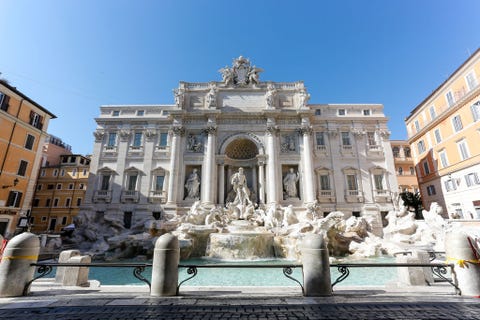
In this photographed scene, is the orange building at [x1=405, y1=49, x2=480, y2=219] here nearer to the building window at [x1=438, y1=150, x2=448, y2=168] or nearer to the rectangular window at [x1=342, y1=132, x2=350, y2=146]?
the building window at [x1=438, y1=150, x2=448, y2=168]

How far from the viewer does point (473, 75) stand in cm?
1852

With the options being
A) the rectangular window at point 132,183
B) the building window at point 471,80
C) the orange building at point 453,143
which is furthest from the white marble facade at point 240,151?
the building window at point 471,80

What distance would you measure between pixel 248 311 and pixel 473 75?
1037 inches

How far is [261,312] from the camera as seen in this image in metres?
3.48

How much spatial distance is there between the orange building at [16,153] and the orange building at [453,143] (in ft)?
118

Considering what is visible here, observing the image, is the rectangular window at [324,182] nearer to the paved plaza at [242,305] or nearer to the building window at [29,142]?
the paved plaza at [242,305]

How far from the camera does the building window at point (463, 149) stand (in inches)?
764

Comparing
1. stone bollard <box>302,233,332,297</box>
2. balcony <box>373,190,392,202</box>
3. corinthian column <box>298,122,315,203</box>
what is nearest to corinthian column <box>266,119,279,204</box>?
corinthian column <box>298,122,315,203</box>

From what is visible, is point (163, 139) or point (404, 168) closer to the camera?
point (163, 139)

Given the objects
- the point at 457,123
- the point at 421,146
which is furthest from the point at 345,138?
the point at 421,146

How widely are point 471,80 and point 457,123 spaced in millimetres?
3739

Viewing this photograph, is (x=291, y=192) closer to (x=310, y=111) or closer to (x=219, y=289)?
(x=310, y=111)

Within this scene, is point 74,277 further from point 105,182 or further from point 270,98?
point 270,98

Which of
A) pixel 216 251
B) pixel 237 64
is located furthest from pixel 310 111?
pixel 216 251
